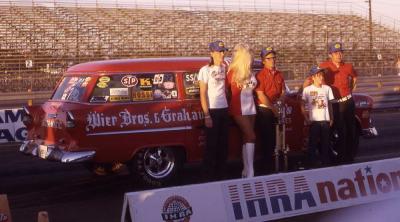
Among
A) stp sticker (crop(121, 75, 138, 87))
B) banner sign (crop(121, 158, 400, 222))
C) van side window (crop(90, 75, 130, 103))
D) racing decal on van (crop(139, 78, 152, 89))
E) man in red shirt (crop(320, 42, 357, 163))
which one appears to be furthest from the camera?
man in red shirt (crop(320, 42, 357, 163))

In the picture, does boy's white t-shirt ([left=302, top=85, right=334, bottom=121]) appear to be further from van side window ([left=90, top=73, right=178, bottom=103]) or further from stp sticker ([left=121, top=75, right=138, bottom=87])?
stp sticker ([left=121, top=75, right=138, bottom=87])

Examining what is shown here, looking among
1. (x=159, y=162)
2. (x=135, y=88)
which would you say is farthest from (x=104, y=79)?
(x=159, y=162)

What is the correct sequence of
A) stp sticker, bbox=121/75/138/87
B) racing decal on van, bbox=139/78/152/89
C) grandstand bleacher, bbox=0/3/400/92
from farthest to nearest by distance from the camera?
grandstand bleacher, bbox=0/3/400/92 → racing decal on van, bbox=139/78/152/89 → stp sticker, bbox=121/75/138/87

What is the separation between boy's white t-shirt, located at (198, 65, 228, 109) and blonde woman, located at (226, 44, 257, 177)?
187mm

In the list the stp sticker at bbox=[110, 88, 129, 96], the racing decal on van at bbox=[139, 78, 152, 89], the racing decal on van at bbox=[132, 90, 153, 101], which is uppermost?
the racing decal on van at bbox=[139, 78, 152, 89]

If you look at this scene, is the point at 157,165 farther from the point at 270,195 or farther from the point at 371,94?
the point at 371,94

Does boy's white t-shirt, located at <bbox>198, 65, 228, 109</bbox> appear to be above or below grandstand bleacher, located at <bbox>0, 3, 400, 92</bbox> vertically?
below

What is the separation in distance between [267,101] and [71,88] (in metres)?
2.66

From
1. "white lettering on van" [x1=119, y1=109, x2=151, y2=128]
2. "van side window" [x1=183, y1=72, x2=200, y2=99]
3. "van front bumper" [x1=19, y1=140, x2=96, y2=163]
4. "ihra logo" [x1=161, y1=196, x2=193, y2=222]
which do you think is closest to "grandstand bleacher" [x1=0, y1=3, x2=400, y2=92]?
"van front bumper" [x1=19, y1=140, x2=96, y2=163]

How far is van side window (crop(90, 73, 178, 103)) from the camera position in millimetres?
9898

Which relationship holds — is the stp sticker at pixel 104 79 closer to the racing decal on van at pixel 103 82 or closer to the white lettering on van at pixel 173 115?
the racing decal on van at pixel 103 82

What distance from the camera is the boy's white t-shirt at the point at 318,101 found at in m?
10.6

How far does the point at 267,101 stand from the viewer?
1012cm

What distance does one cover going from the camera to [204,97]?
9.69 metres
